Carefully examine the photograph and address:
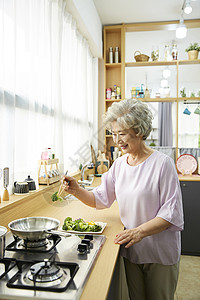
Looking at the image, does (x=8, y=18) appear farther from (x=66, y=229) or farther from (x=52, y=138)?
(x=66, y=229)

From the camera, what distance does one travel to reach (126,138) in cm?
158

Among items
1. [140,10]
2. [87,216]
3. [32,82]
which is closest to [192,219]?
[87,216]

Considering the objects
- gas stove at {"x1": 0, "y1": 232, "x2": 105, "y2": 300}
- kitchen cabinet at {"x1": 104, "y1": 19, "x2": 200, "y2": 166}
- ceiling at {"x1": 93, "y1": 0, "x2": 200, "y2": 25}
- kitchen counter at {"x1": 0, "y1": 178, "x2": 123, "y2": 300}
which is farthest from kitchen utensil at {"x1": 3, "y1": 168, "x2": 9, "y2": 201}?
ceiling at {"x1": 93, "y1": 0, "x2": 200, "y2": 25}

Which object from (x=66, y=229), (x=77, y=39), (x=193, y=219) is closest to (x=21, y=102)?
(x=66, y=229)

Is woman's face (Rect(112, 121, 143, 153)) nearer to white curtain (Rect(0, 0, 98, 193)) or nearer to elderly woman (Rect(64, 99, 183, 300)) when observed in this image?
elderly woman (Rect(64, 99, 183, 300))

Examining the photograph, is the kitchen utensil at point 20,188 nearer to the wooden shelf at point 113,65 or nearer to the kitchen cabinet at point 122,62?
the kitchen cabinet at point 122,62

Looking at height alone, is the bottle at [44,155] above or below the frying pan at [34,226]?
above

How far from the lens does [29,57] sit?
1886 millimetres

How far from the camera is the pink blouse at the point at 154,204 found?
1.44m

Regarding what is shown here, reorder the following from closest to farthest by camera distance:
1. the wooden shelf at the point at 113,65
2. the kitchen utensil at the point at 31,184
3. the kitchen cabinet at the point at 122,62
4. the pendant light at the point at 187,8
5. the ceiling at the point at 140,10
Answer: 1. the kitchen utensil at the point at 31,184
2. the pendant light at the point at 187,8
3. the ceiling at the point at 140,10
4. the kitchen cabinet at the point at 122,62
5. the wooden shelf at the point at 113,65

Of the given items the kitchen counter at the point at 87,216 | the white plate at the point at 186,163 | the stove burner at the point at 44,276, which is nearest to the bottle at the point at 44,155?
the kitchen counter at the point at 87,216

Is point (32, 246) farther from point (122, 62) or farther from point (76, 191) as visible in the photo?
point (122, 62)

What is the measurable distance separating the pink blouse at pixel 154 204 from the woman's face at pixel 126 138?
4.2 inches

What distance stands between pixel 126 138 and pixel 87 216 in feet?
1.99
